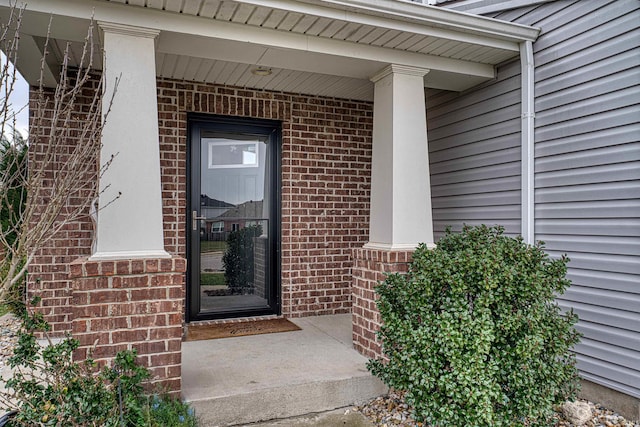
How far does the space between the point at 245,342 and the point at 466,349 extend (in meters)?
2.08

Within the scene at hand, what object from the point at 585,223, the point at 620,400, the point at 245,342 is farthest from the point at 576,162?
the point at 245,342

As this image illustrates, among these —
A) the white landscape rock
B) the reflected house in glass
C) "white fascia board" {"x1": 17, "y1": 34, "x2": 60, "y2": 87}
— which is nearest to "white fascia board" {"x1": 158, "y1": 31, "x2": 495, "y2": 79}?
"white fascia board" {"x1": 17, "y1": 34, "x2": 60, "y2": 87}

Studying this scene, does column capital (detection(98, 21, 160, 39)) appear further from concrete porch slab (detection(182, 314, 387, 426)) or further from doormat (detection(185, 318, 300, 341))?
Answer: doormat (detection(185, 318, 300, 341))

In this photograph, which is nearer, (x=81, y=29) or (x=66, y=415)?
(x=66, y=415)

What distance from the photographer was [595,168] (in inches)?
121

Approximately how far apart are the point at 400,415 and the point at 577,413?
1153 mm

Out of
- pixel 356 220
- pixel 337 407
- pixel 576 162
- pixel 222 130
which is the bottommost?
pixel 337 407

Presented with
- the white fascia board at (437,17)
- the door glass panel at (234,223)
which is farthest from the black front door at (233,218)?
the white fascia board at (437,17)

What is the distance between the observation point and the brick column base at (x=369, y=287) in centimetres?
329

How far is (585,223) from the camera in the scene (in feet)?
10.3

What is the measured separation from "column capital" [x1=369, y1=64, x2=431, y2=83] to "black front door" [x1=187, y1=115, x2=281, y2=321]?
5.42 ft

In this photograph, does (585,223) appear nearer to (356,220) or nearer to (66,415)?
(356,220)

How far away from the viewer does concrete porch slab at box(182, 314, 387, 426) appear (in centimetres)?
279

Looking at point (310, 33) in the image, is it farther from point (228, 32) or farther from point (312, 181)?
point (312, 181)
